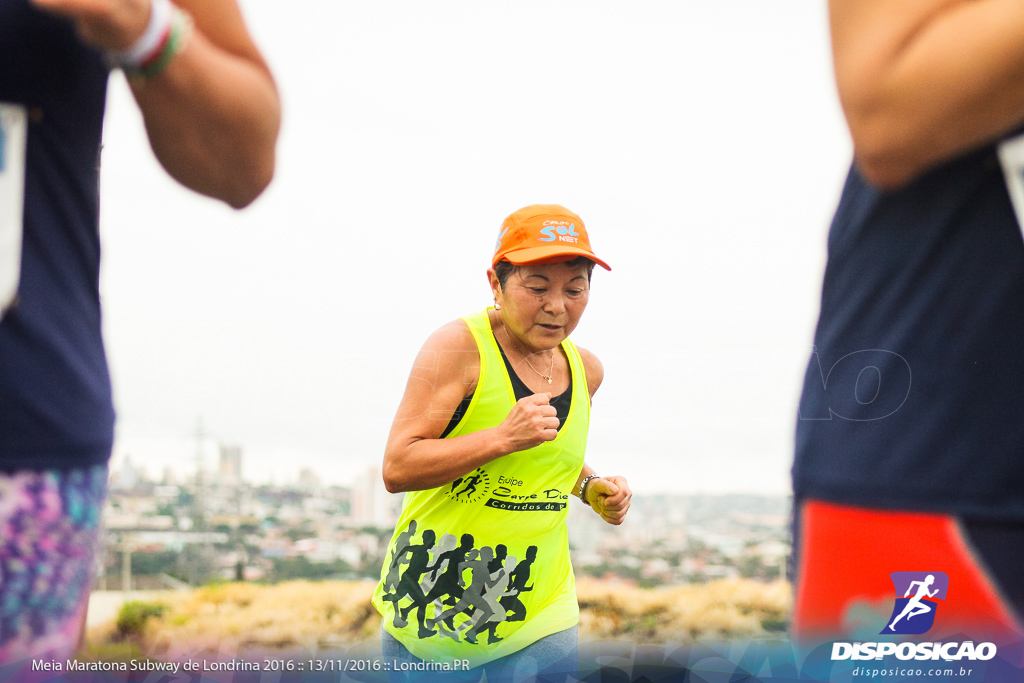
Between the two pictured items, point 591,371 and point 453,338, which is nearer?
point 453,338

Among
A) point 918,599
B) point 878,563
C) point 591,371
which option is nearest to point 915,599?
point 918,599

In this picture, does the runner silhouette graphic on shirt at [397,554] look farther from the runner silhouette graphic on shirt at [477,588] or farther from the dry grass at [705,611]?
the dry grass at [705,611]

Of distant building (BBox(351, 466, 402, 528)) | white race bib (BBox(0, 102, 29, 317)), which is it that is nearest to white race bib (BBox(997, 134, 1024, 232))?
white race bib (BBox(0, 102, 29, 317))

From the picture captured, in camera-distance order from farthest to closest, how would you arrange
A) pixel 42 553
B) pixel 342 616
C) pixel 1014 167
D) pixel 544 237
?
pixel 342 616 < pixel 544 237 < pixel 42 553 < pixel 1014 167

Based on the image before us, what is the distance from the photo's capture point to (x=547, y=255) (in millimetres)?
1777

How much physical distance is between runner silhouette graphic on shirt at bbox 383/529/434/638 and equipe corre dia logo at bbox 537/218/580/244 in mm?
820

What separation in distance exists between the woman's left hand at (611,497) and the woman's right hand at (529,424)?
0.96 ft

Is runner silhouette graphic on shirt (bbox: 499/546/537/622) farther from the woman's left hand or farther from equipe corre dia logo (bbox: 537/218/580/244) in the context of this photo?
equipe corre dia logo (bbox: 537/218/580/244)

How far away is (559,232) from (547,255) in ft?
0.30

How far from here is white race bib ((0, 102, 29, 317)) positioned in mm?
939

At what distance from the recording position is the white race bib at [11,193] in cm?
94

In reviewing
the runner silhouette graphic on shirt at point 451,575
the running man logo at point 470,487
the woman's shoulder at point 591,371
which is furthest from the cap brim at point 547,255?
the runner silhouette graphic on shirt at point 451,575

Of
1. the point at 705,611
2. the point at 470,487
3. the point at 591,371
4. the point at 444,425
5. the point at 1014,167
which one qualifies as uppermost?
the point at 1014,167

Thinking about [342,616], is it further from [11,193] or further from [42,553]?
[11,193]
